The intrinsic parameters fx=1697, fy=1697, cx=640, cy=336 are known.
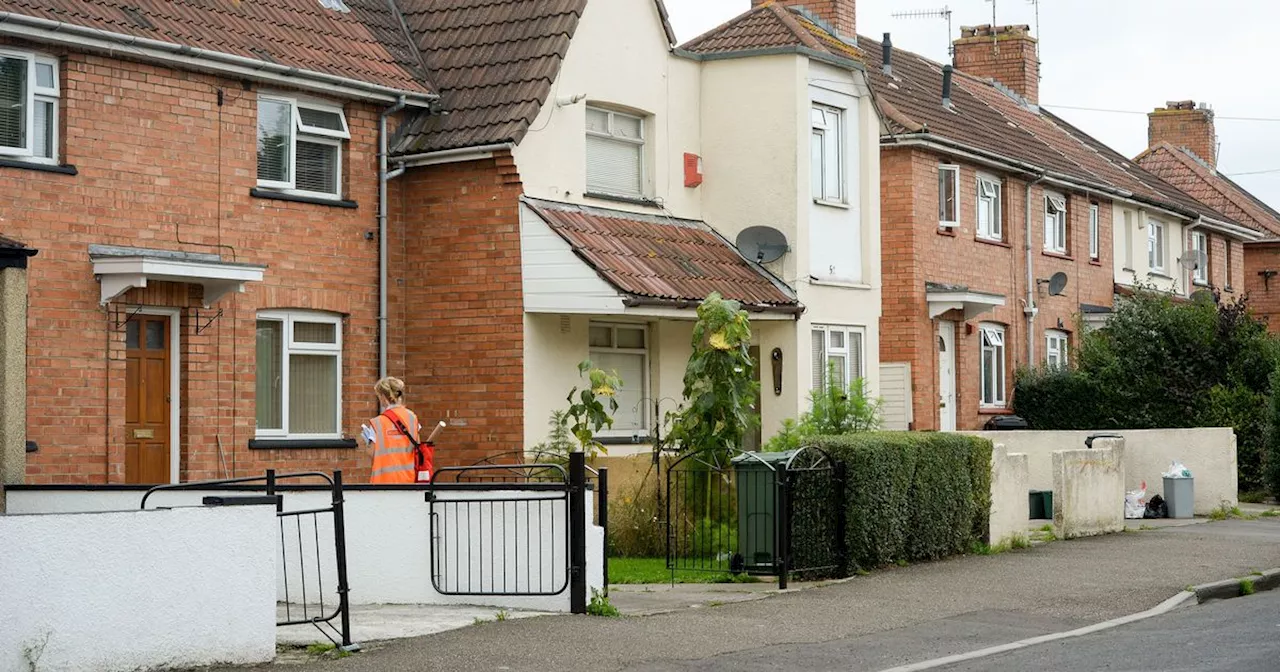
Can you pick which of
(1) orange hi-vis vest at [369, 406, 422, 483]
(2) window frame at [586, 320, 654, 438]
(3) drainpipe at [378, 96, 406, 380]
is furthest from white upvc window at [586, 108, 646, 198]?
(1) orange hi-vis vest at [369, 406, 422, 483]

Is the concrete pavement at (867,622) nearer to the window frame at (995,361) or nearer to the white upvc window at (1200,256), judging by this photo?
the window frame at (995,361)

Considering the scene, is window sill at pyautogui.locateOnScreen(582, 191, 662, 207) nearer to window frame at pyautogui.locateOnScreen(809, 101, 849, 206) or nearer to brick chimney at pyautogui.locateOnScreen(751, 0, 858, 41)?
window frame at pyautogui.locateOnScreen(809, 101, 849, 206)

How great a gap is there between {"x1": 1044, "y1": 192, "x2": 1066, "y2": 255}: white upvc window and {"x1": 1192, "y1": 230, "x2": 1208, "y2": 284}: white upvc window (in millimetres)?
8553

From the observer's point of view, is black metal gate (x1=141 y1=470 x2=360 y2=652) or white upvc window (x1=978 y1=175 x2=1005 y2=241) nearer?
black metal gate (x1=141 y1=470 x2=360 y2=652)

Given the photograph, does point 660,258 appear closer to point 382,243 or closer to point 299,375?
point 382,243

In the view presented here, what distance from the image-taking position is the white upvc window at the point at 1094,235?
3528cm

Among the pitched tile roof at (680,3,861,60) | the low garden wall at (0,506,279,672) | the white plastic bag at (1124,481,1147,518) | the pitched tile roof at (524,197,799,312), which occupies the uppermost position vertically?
the pitched tile roof at (680,3,861,60)

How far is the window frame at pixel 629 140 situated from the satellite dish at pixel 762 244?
145 centimetres

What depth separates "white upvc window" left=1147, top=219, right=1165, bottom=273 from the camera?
38750 mm

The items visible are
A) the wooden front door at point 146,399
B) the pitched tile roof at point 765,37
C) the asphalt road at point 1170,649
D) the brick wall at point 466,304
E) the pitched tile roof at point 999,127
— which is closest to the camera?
the asphalt road at point 1170,649

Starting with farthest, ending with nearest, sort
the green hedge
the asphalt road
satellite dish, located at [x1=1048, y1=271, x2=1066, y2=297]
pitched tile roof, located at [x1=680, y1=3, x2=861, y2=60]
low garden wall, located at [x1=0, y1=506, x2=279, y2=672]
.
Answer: satellite dish, located at [x1=1048, y1=271, x2=1066, y2=297]
pitched tile roof, located at [x1=680, y1=3, x2=861, y2=60]
the green hedge
the asphalt road
low garden wall, located at [x1=0, y1=506, x2=279, y2=672]

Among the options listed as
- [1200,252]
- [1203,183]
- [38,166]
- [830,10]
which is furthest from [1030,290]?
[38,166]

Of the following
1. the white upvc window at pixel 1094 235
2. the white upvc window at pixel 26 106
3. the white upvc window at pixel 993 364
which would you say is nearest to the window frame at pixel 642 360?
the white upvc window at pixel 26 106

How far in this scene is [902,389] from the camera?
28172mm
